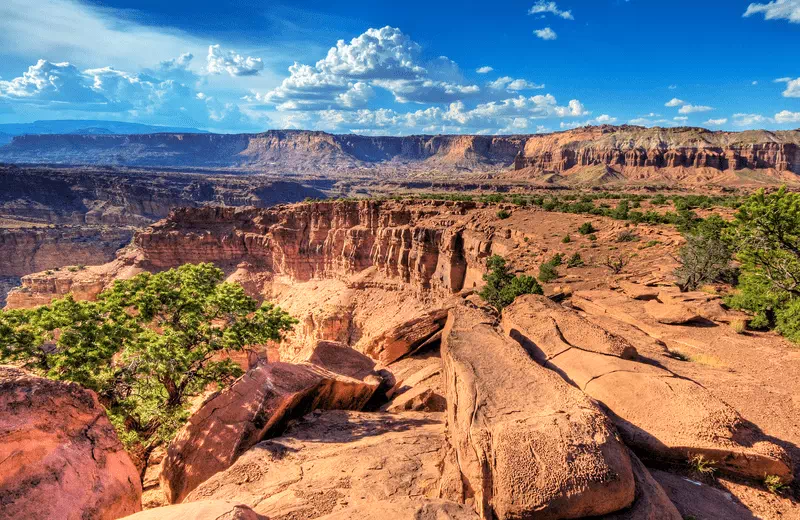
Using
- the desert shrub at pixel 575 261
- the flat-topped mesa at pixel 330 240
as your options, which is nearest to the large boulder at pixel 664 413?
the desert shrub at pixel 575 261

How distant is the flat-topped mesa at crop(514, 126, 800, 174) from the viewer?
483 feet

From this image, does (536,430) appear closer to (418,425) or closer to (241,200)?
(418,425)

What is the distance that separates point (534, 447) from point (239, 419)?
8.60 m

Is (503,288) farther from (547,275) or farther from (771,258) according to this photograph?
(771,258)

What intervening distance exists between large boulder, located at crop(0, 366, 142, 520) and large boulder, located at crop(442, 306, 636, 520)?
309 inches

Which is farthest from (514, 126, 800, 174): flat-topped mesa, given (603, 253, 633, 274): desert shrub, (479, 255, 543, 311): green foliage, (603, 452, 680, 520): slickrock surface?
(603, 452, 680, 520): slickrock surface

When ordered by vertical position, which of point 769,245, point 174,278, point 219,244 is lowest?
point 219,244

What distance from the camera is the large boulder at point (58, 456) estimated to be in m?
8.25

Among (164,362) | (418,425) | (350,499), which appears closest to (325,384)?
(418,425)

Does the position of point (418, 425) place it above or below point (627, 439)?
below

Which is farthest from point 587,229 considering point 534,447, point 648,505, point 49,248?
point 49,248

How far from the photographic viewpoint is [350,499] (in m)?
8.77

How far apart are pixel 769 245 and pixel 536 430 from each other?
1775 cm

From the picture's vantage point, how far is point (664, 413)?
392 inches
